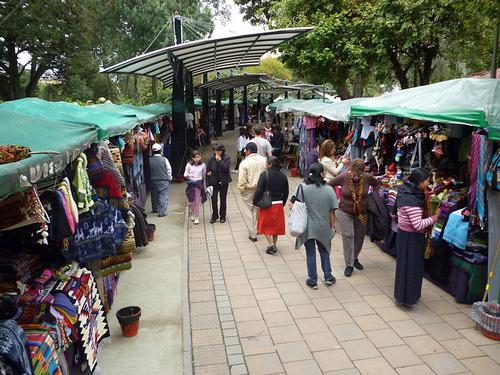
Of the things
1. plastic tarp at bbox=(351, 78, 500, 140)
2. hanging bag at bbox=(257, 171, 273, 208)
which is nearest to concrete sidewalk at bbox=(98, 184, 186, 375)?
hanging bag at bbox=(257, 171, 273, 208)

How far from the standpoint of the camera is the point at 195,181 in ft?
30.2

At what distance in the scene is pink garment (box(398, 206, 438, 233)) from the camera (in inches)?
199

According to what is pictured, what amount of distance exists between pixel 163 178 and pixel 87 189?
5250 millimetres

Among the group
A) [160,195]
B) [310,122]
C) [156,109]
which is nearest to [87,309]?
[160,195]

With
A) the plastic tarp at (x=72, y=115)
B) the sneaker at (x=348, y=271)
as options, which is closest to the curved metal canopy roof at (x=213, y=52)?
the plastic tarp at (x=72, y=115)

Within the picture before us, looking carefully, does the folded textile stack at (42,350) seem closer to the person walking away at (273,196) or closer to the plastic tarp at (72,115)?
the plastic tarp at (72,115)

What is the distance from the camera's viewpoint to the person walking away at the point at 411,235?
201 inches

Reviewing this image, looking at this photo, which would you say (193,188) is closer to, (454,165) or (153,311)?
(153,311)

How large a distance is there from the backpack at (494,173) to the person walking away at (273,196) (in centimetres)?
305

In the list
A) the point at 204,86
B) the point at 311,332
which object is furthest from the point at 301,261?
the point at 204,86

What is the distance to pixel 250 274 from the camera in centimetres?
667

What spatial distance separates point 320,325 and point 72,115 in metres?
3.96

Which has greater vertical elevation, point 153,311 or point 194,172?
point 194,172

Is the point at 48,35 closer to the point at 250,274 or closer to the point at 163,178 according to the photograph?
the point at 163,178
